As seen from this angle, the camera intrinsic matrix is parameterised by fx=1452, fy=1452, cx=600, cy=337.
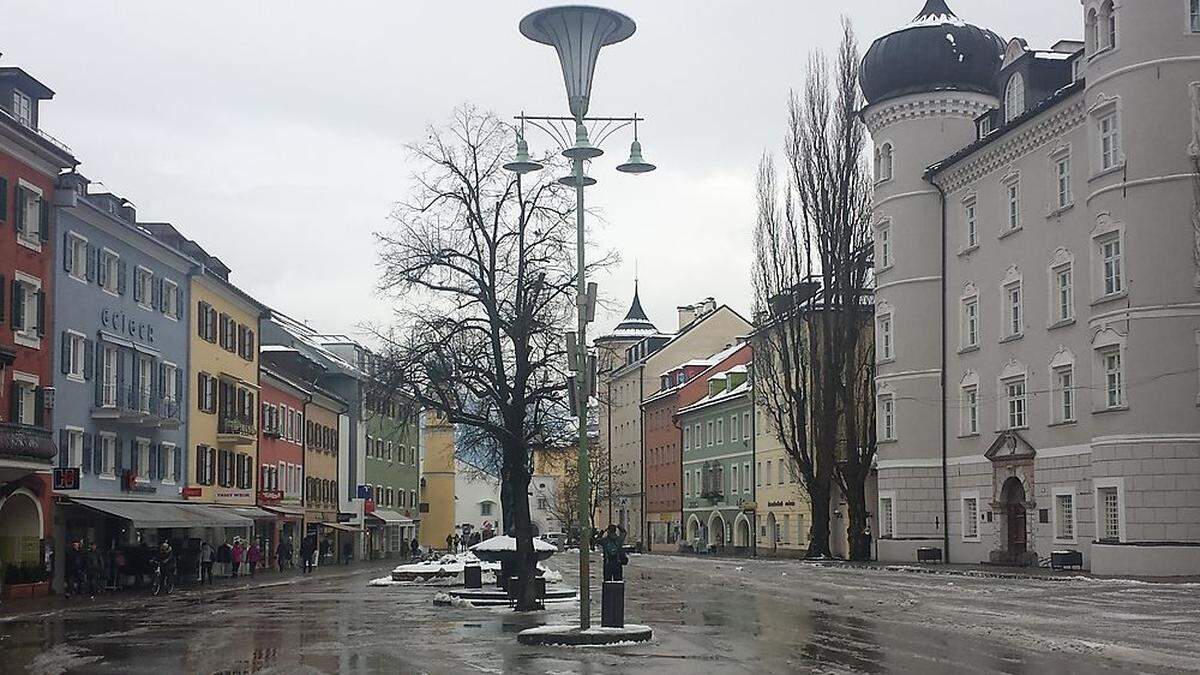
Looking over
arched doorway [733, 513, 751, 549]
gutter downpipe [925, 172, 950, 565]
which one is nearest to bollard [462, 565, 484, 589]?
gutter downpipe [925, 172, 950, 565]

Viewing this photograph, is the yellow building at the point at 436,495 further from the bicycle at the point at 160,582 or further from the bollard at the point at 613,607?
the bollard at the point at 613,607

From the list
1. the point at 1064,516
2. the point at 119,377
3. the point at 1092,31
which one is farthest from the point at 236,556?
the point at 1092,31

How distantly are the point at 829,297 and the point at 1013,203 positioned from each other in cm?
1271

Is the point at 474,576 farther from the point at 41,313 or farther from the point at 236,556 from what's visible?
the point at 236,556

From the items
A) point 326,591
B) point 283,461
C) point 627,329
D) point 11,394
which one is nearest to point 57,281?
point 11,394

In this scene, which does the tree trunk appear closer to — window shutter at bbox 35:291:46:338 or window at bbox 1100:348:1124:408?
window at bbox 1100:348:1124:408

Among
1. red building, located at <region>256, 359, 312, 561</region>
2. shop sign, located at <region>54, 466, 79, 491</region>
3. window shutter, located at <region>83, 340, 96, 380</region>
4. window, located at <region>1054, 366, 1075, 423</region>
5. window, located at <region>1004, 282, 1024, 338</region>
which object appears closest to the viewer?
shop sign, located at <region>54, 466, 79, 491</region>

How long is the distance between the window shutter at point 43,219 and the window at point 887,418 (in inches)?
1310

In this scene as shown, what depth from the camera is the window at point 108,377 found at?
45.5 m

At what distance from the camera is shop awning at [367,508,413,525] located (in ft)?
313

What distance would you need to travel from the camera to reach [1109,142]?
4319 centimetres

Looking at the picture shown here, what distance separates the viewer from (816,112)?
6338 centimetres

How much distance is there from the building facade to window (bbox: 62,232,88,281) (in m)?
30.5

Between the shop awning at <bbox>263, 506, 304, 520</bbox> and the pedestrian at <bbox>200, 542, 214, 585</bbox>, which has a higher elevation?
the shop awning at <bbox>263, 506, 304, 520</bbox>
